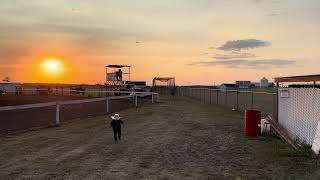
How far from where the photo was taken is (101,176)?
1050cm

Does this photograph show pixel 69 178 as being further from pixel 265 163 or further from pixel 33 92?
pixel 33 92

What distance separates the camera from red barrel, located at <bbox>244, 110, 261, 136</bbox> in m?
18.1

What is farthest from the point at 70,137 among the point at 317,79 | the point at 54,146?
the point at 317,79

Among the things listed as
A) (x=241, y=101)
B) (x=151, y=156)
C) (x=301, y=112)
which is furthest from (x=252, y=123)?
(x=241, y=101)

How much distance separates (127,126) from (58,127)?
3.01 metres

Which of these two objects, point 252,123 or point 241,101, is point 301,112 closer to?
point 252,123

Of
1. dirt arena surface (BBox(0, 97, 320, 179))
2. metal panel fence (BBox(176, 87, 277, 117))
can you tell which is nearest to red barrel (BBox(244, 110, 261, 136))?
dirt arena surface (BBox(0, 97, 320, 179))

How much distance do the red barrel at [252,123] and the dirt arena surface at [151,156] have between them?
372mm

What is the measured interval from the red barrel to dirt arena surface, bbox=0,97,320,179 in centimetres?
37

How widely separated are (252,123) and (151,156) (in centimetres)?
635

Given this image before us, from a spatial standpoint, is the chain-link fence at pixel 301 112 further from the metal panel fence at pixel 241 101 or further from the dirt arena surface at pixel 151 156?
the metal panel fence at pixel 241 101

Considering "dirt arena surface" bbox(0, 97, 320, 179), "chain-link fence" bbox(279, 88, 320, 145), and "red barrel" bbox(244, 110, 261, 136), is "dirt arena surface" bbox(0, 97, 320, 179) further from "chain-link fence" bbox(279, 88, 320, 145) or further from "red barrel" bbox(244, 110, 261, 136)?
"chain-link fence" bbox(279, 88, 320, 145)

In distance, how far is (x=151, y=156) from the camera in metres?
13.0

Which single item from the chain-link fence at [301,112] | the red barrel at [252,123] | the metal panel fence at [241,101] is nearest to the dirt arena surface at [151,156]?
the red barrel at [252,123]
